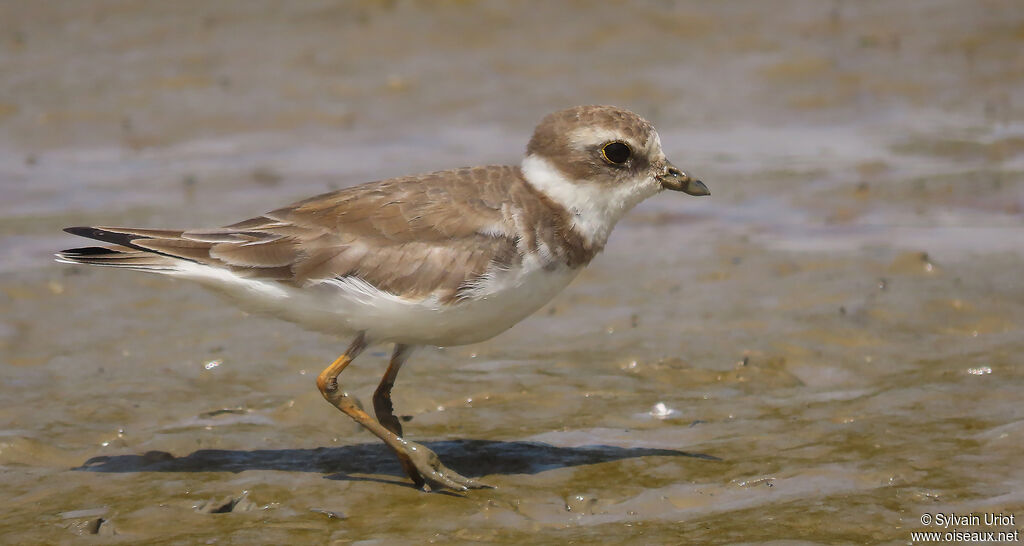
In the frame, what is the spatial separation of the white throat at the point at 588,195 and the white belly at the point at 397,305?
296mm

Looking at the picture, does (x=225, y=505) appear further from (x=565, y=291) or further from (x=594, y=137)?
(x=565, y=291)

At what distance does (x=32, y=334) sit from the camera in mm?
8914

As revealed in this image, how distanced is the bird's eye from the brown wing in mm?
500

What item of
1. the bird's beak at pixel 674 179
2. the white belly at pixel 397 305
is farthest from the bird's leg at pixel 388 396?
the bird's beak at pixel 674 179

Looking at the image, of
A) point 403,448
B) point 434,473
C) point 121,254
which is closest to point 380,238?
point 403,448

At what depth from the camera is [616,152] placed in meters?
6.88

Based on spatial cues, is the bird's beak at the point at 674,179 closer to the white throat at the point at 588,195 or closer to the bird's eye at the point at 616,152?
the white throat at the point at 588,195

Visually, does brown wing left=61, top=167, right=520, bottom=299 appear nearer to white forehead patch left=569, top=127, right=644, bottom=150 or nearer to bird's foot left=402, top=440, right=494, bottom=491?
white forehead patch left=569, top=127, right=644, bottom=150

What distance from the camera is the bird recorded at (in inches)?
255

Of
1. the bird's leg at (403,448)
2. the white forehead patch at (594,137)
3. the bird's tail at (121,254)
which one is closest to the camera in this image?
the bird's leg at (403,448)

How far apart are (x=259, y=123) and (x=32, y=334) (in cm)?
558

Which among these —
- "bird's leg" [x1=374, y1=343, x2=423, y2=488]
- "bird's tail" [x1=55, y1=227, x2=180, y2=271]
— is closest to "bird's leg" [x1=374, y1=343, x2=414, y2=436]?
"bird's leg" [x1=374, y1=343, x2=423, y2=488]

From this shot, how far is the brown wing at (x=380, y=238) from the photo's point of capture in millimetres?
6500

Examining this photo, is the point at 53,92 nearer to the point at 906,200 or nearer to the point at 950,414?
the point at 906,200
